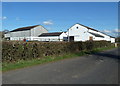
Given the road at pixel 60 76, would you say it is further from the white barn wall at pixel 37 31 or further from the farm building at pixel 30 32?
the white barn wall at pixel 37 31

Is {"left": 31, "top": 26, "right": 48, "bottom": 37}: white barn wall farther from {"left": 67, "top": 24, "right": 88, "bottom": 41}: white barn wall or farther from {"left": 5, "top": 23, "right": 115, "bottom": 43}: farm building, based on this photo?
{"left": 67, "top": 24, "right": 88, "bottom": 41}: white barn wall

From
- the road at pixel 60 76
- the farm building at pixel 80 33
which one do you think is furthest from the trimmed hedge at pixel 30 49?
the farm building at pixel 80 33

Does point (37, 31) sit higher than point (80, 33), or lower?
higher

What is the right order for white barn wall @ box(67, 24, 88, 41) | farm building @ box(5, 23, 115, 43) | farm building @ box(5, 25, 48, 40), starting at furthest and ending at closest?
farm building @ box(5, 25, 48, 40), farm building @ box(5, 23, 115, 43), white barn wall @ box(67, 24, 88, 41)

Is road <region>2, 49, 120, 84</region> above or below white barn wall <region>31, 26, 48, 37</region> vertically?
below

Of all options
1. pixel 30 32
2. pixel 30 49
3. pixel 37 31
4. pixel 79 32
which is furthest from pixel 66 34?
pixel 30 49

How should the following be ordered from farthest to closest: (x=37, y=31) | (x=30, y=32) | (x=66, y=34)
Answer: (x=37, y=31), (x=30, y=32), (x=66, y=34)

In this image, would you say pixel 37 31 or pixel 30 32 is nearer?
pixel 30 32

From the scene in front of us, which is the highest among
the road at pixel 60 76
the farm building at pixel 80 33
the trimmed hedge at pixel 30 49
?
the farm building at pixel 80 33

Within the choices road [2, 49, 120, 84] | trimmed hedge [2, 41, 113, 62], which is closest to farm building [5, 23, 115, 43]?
trimmed hedge [2, 41, 113, 62]

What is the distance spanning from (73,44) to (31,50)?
7692 millimetres

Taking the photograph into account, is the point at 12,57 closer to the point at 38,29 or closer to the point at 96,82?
the point at 96,82

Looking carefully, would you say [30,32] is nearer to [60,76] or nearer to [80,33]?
[80,33]

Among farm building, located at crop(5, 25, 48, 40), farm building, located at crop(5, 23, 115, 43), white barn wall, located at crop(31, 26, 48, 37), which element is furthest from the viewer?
white barn wall, located at crop(31, 26, 48, 37)
